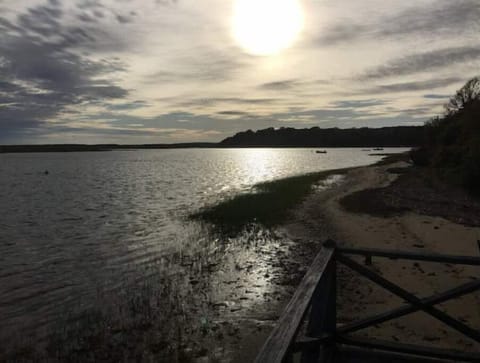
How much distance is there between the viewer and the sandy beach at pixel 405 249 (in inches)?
376

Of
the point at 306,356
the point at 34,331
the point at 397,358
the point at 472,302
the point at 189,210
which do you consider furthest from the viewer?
the point at 189,210

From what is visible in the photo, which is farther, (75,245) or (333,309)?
(75,245)

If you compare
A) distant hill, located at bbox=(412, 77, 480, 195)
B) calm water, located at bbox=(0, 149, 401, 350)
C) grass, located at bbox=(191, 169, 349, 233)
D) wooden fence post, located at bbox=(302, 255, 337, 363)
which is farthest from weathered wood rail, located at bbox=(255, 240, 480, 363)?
distant hill, located at bbox=(412, 77, 480, 195)

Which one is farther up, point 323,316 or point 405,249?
point 323,316

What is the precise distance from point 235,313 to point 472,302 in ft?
23.1

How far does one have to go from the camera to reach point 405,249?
16734mm

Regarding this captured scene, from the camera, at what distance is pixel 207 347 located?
9.11 metres

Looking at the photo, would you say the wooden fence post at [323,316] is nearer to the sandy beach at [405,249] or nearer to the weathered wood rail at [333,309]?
the weathered wood rail at [333,309]

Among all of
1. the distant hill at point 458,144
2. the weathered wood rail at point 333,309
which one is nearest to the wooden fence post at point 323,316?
the weathered wood rail at point 333,309

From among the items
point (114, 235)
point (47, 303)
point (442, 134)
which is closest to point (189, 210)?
point (114, 235)

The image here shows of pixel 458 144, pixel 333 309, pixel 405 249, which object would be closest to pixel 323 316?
pixel 333 309

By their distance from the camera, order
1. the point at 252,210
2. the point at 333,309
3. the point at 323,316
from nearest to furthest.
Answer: the point at 323,316
the point at 333,309
the point at 252,210

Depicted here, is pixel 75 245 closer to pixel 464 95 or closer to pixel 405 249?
pixel 405 249

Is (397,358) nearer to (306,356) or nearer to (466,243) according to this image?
(306,356)
